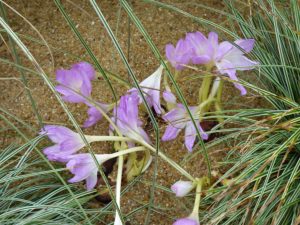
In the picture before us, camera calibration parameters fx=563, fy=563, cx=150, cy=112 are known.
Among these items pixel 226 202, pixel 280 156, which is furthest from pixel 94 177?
pixel 280 156

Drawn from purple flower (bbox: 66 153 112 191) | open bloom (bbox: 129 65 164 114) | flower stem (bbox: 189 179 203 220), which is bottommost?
flower stem (bbox: 189 179 203 220)

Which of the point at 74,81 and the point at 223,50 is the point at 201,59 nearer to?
the point at 223,50

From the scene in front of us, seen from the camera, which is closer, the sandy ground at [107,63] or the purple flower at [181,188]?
the purple flower at [181,188]

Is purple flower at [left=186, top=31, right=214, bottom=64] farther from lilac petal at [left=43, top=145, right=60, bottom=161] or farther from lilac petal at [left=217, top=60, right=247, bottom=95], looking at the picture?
lilac petal at [left=43, top=145, right=60, bottom=161]

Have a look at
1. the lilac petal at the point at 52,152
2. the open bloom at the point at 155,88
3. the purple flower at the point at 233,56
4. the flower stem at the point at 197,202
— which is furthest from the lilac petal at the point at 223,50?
the lilac petal at the point at 52,152

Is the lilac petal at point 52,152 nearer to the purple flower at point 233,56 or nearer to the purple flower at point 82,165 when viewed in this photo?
the purple flower at point 82,165

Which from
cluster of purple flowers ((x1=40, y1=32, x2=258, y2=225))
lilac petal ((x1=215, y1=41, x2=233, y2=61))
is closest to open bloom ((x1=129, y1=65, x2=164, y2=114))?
cluster of purple flowers ((x1=40, y1=32, x2=258, y2=225))

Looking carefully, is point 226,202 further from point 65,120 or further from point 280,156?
point 65,120

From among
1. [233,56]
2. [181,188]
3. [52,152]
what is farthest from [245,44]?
[52,152]

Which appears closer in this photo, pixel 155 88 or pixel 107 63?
pixel 155 88
